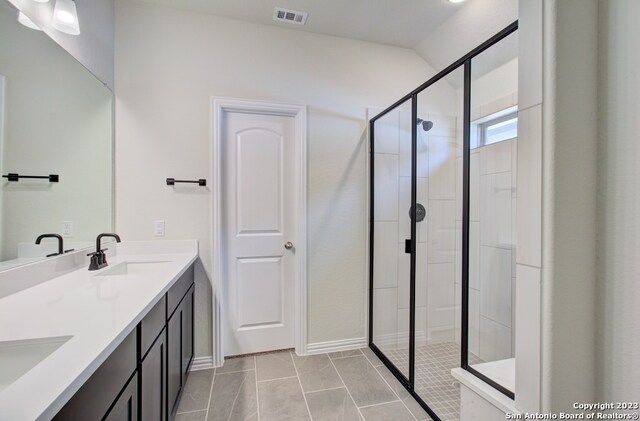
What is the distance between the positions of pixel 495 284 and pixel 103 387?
2.34m

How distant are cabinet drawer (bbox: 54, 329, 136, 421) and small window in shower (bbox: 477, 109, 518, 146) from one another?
7.38 feet

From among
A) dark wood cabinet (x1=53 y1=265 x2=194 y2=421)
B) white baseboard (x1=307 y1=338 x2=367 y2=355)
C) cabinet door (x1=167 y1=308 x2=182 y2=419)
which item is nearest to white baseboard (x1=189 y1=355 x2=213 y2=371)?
dark wood cabinet (x1=53 y1=265 x2=194 y2=421)

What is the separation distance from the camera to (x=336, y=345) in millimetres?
2463

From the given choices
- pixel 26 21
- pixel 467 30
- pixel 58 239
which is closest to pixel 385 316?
pixel 58 239

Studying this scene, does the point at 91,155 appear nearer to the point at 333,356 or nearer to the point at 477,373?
the point at 333,356

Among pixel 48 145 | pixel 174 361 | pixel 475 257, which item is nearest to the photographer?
pixel 48 145

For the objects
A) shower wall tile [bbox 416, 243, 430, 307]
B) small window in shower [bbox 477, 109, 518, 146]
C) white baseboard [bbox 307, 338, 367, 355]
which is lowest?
white baseboard [bbox 307, 338, 367, 355]

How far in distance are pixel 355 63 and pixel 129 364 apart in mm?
2624

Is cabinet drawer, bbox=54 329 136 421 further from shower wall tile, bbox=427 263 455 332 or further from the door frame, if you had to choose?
shower wall tile, bbox=427 263 455 332

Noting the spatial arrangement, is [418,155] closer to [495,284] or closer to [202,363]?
[495,284]

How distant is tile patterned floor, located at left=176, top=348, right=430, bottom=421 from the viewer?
5.51ft

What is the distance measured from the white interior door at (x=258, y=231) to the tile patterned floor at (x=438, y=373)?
41.4 inches

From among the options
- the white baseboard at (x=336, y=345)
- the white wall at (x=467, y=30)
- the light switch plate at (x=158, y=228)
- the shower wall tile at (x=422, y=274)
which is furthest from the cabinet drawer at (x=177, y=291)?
the white wall at (x=467, y=30)

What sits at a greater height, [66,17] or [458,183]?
[66,17]
